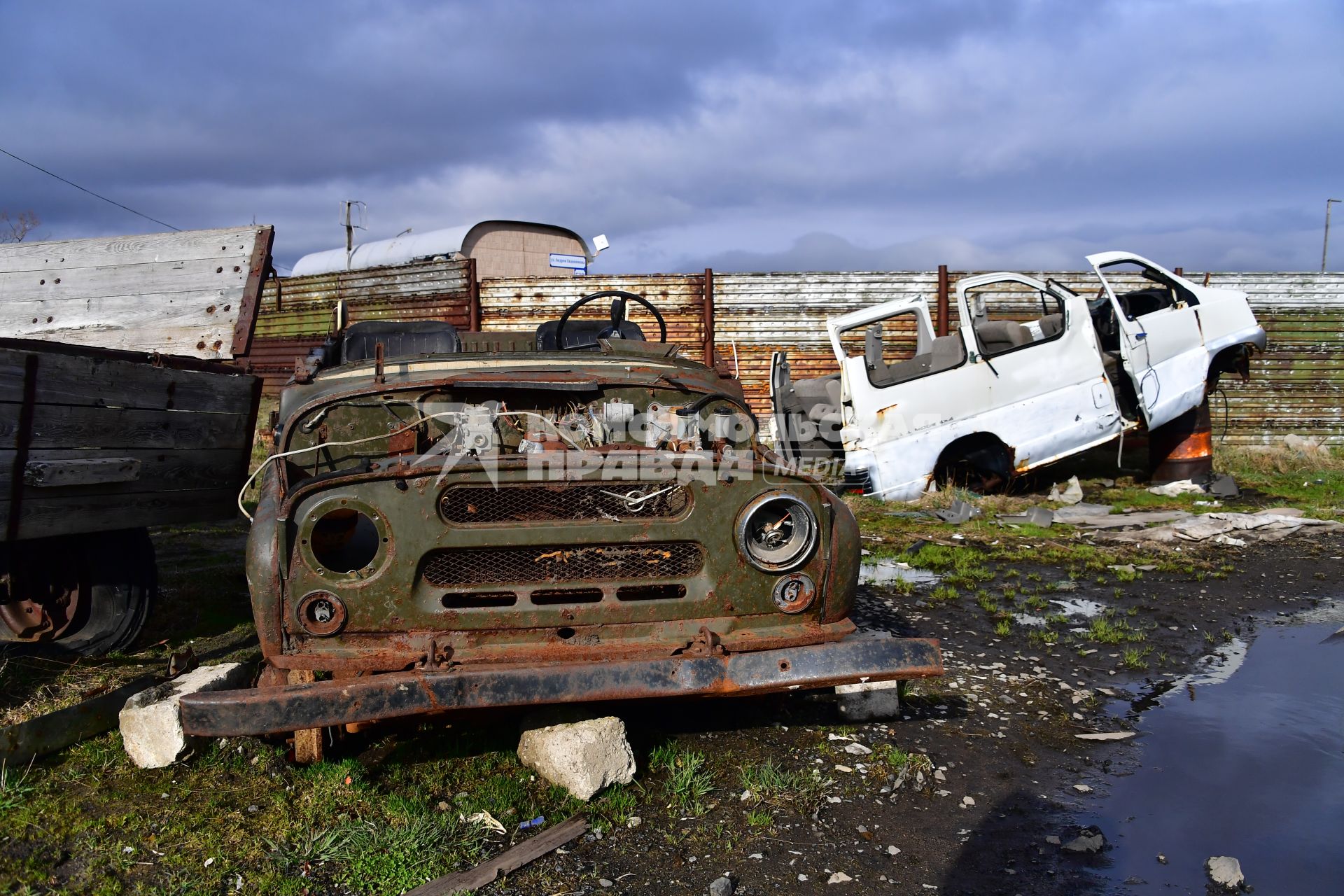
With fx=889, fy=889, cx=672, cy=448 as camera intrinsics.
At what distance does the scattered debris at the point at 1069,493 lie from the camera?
8.55 m

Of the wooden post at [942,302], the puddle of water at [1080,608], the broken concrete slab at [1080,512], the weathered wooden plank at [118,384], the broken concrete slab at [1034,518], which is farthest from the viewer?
the wooden post at [942,302]

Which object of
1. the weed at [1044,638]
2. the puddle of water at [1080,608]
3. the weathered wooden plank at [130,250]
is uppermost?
the weathered wooden plank at [130,250]

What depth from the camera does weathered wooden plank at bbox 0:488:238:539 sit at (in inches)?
141

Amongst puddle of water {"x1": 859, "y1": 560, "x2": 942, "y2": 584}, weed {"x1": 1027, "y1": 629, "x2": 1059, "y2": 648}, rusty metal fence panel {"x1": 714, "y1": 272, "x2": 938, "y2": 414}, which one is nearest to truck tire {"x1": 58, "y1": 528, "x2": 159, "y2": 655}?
puddle of water {"x1": 859, "y1": 560, "x2": 942, "y2": 584}

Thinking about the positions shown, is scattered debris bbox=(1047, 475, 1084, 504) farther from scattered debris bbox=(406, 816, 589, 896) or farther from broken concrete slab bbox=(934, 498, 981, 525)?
scattered debris bbox=(406, 816, 589, 896)

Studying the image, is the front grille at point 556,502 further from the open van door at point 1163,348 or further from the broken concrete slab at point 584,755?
the open van door at point 1163,348

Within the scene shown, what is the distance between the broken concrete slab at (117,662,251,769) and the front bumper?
1.58ft

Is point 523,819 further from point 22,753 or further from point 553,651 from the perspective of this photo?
point 22,753

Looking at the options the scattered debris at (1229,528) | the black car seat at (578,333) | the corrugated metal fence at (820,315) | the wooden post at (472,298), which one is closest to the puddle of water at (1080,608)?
the scattered debris at (1229,528)

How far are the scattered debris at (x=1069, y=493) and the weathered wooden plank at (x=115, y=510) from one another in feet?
23.7

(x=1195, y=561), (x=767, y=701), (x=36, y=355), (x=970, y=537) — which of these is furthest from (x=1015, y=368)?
(x=36, y=355)

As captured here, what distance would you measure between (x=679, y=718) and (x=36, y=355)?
296cm

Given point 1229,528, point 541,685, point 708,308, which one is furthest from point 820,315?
point 541,685

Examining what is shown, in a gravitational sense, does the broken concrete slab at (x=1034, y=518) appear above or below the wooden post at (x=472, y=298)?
below
